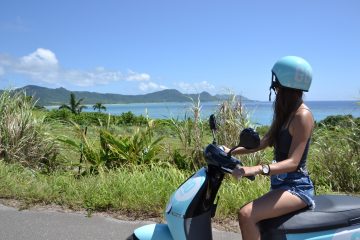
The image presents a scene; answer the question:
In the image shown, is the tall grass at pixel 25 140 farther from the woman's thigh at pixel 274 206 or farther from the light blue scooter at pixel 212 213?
the woman's thigh at pixel 274 206

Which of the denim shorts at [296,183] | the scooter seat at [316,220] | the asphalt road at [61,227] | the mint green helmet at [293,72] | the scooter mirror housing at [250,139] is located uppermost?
the mint green helmet at [293,72]

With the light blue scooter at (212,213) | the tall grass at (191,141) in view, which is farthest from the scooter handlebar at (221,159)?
the tall grass at (191,141)

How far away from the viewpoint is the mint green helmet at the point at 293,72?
2807 millimetres

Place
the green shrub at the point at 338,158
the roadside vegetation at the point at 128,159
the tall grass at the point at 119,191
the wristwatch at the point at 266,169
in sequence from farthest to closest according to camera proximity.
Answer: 1. the green shrub at the point at 338,158
2. the roadside vegetation at the point at 128,159
3. the tall grass at the point at 119,191
4. the wristwatch at the point at 266,169

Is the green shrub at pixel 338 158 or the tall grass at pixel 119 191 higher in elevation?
the green shrub at pixel 338 158

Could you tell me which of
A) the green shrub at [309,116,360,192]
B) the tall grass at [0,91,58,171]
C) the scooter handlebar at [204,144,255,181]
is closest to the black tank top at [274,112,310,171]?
the scooter handlebar at [204,144,255,181]

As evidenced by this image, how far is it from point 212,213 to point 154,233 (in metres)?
0.42

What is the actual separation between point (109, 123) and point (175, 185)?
9.38 ft

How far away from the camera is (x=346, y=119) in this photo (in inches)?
256

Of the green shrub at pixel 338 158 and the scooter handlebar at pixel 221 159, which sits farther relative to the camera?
the green shrub at pixel 338 158

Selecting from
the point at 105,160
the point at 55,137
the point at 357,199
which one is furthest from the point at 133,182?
the point at 357,199

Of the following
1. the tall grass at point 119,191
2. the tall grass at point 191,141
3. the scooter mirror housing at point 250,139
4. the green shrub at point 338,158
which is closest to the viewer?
the scooter mirror housing at point 250,139

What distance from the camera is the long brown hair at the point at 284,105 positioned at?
2.95m

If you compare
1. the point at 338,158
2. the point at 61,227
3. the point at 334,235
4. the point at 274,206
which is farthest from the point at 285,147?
the point at 338,158
